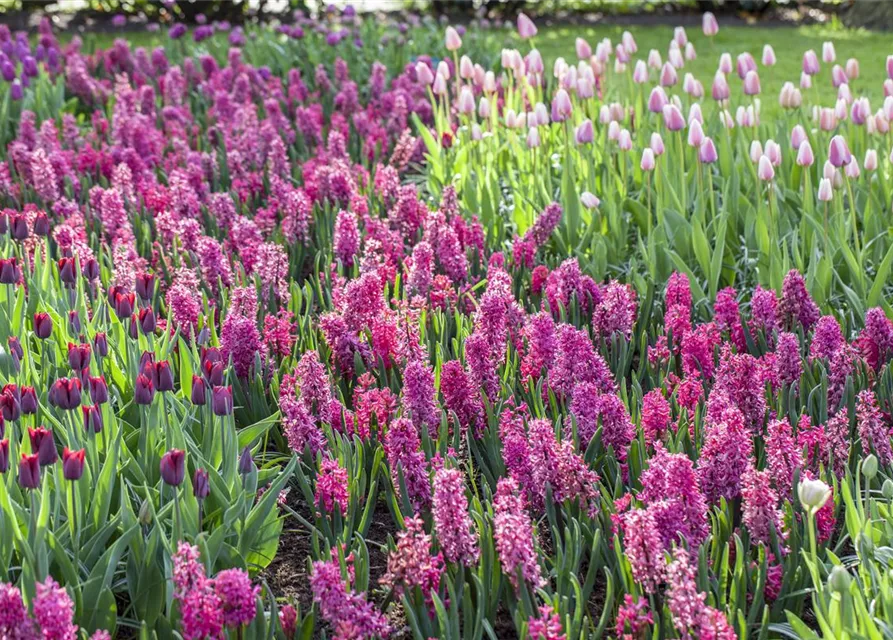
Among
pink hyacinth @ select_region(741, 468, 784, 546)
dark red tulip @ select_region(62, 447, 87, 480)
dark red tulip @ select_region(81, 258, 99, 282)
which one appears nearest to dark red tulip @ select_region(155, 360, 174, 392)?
dark red tulip @ select_region(62, 447, 87, 480)

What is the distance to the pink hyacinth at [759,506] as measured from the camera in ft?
7.62

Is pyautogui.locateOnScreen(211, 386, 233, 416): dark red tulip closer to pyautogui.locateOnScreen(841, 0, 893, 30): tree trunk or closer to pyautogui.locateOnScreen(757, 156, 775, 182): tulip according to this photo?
pyautogui.locateOnScreen(757, 156, 775, 182): tulip

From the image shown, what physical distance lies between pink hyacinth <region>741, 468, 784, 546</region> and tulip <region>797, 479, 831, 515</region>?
0.85 ft

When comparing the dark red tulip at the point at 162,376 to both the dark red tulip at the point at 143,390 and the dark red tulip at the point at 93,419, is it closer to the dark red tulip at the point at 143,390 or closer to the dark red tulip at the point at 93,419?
the dark red tulip at the point at 143,390

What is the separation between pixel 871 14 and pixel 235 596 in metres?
12.5

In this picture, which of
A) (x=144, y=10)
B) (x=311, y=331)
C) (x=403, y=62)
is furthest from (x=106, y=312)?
(x=144, y=10)

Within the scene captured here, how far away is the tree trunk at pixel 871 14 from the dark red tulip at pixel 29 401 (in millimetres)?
12102

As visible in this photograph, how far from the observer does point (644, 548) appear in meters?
2.08

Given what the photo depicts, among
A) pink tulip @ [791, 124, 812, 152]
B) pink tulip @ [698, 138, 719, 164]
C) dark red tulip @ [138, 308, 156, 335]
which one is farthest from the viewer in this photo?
pink tulip @ [791, 124, 812, 152]

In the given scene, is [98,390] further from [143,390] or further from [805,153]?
[805,153]

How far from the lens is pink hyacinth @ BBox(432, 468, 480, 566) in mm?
2131

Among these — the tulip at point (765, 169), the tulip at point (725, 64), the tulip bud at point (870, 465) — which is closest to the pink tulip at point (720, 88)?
the tulip at point (725, 64)

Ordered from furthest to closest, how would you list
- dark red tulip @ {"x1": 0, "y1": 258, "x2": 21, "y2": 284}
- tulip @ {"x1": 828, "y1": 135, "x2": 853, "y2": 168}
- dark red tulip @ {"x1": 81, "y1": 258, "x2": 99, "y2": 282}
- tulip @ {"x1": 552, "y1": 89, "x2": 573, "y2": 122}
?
tulip @ {"x1": 552, "y1": 89, "x2": 573, "y2": 122} < tulip @ {"x1": 828, "y1": 135, "x2": 853, "y2": 168} < dark red tulip @ {"x1": 81, "y1": 258, "x2": 99, "y2": 282} < dark red tulip @ {"x1": 0, "y1": 258, "x2": 21, "y2": 284}

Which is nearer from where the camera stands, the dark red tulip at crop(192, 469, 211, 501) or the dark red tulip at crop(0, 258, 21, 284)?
the dark red tulip at crop(192, 469, 211, 501)
